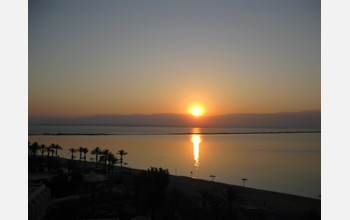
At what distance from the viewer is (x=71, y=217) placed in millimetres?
9844

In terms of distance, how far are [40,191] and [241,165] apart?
28805 millimetres

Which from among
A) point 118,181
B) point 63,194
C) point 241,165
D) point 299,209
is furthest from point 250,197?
point 241,165

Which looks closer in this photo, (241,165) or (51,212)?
(51,212)
